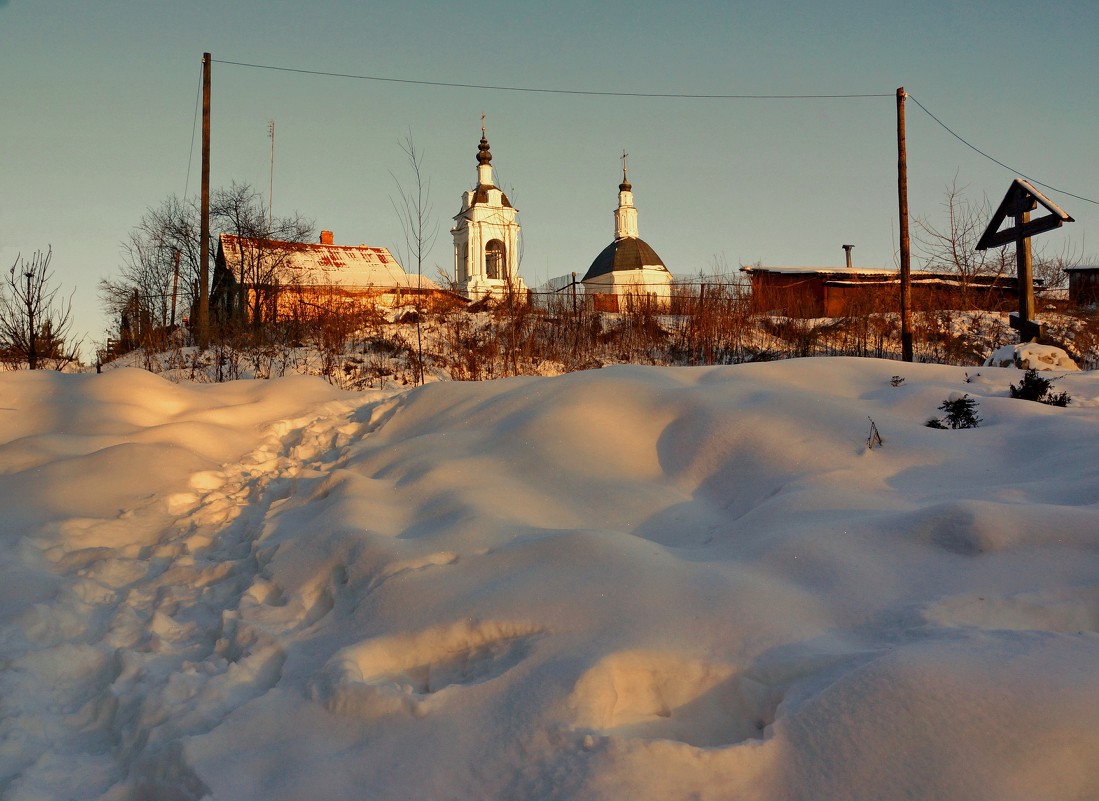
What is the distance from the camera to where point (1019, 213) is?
9.85 metres

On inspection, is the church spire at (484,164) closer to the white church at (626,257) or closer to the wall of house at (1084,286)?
the white church at (626,257)

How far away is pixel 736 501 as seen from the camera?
3654 millimetres

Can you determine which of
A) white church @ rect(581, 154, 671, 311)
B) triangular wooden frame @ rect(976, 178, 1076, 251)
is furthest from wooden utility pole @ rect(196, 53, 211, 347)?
white church @ rect(581, 154, 671, 311)

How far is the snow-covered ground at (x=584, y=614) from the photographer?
166 cm

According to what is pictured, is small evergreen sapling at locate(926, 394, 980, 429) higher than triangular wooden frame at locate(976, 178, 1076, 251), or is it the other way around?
triangular wooden frame at locate(976, 178, 1076, 251)

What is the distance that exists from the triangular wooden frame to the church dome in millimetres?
31356

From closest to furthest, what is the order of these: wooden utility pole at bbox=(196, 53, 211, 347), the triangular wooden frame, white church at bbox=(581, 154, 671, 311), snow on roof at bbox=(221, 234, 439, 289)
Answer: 1. the triangular wooden frame
2. wooden utility pole at bbox=(196, 53, 211, 347)
3. snow on roof at bbox=(221, 234, 439, 289)
4. white church at bbox=(581, 154, 671, 311)

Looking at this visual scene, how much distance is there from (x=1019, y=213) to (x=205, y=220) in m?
12.6

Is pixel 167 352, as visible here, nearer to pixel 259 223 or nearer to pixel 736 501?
pixel 259 223

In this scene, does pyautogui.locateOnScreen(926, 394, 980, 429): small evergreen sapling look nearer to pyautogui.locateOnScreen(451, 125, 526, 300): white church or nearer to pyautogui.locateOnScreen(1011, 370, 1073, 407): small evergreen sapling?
pyautogui.locateOnScreen(1011, 370, 1073, 407): small evergreen sapling

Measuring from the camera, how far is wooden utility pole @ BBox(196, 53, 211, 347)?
1282cm

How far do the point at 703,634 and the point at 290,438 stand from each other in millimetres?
4590

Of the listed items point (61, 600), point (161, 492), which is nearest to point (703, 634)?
point (61, 600)

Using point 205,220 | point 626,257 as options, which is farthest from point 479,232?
point 205,220
